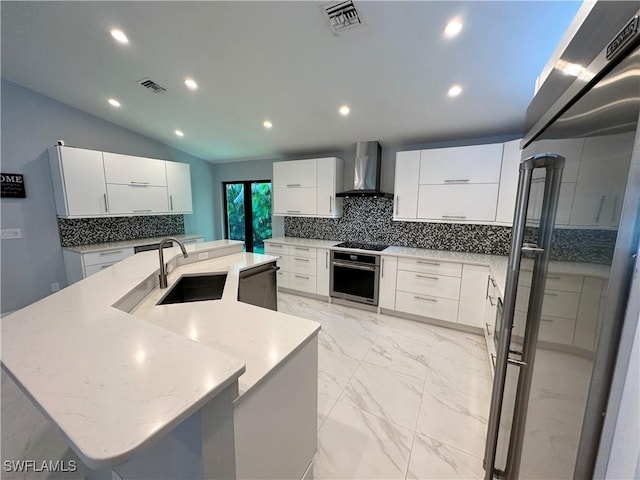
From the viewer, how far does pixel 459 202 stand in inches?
112

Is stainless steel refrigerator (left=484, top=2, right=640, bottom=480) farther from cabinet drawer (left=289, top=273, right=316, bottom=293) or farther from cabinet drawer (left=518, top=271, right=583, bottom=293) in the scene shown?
cabinet drawer (left=289, top=273, right=316, bottom=293)

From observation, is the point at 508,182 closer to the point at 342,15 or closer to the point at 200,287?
the point at 342,15

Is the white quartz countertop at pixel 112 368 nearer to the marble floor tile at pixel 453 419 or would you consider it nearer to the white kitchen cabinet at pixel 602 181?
the white kitchen cabinet at pixel 602 181

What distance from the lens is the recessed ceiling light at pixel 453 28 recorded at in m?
1.55

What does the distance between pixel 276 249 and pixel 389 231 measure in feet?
5.88

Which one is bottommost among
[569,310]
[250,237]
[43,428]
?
[43,428]

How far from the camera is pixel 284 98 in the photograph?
2598mm

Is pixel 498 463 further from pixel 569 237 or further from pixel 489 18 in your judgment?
pixel 489 18

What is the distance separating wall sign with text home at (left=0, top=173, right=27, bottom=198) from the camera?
292 centimetres

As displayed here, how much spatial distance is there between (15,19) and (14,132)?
1.56 m

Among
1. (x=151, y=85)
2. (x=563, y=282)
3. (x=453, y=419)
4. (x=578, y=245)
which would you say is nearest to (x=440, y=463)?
(x=453, y=419)

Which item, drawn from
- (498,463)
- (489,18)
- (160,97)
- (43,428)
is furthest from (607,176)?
(160,97)

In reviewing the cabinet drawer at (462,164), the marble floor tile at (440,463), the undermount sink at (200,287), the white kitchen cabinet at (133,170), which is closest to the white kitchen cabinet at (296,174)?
the cabinet drawer at (462,164)

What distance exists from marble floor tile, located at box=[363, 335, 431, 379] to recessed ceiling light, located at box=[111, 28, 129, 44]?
353 cm
